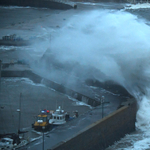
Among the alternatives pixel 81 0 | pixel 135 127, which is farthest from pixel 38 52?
pixel 81 0

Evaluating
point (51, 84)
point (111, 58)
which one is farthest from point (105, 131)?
point (51, 84)

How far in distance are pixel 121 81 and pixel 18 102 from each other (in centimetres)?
267

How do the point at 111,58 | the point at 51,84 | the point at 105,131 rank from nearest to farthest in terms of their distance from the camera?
the point at 105,131 → the point at 111,58 → the point at 51,84

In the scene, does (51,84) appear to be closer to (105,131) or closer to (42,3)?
(105,131)

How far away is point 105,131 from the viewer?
356 inches

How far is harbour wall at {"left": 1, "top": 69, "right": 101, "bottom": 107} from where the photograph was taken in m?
11.2

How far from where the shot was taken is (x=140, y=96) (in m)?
11.6

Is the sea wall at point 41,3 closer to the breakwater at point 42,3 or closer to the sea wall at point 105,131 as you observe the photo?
the breakwater at point 42,3

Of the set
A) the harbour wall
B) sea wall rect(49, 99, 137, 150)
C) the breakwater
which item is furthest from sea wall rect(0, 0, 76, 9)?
sea wall rect(49, 99, 137, 150)

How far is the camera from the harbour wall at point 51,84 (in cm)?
1116

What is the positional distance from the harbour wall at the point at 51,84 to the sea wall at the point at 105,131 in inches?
35.9

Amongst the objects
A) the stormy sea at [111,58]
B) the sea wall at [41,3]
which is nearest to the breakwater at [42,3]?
the sea wall at [41,3]

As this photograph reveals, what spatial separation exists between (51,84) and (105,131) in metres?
3.95

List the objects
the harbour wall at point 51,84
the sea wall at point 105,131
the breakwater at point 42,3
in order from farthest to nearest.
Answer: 1. the breakwater at point 42,3
2. the harbour wall at point 51,84
3. the sea wall at point 105,131
